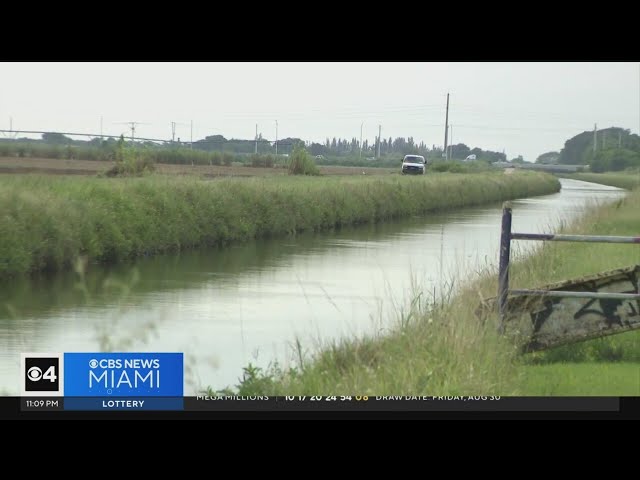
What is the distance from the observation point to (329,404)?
5004mm

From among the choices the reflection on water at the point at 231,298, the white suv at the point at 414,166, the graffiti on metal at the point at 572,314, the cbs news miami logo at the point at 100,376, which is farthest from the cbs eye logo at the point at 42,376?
the white suv at the point at 414,166

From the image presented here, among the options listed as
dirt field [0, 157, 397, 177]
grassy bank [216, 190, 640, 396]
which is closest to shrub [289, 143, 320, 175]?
dirt field [0, 157, 397, 177]

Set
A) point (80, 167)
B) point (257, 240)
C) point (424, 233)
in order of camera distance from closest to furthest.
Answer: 1. point (257, 240)
2. point (424, 233)
3. point (80, 167)

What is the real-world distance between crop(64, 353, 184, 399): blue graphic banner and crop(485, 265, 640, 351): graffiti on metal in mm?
3413

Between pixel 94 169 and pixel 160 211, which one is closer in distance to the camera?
pixel 160 211

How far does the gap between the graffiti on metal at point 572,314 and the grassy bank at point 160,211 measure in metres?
8.63

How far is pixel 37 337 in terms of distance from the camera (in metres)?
10.3

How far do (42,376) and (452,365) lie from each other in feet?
9.35

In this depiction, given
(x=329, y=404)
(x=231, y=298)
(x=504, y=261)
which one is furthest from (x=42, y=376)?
(x=231, y=298)

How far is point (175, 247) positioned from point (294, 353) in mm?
10308

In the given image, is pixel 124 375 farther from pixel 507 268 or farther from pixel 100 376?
pixel 507 268

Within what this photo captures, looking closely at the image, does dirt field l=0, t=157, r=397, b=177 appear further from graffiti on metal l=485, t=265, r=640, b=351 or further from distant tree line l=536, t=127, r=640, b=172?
graffiti on metal l=485, t=265, r=640, b=351
